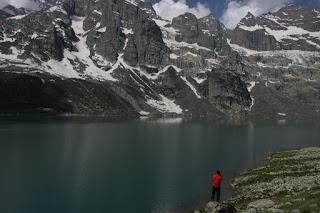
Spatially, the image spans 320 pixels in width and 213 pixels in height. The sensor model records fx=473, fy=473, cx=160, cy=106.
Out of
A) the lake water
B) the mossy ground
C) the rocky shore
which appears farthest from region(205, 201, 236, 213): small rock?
the lake water

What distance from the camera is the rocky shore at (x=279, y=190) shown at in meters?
47.9

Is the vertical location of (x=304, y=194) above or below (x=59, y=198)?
above

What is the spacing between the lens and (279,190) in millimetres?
67062

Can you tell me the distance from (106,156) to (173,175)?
3736 cm

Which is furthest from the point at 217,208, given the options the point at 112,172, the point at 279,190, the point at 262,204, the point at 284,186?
the point at 112,172

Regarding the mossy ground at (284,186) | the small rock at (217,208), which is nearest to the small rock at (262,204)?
the mossy ground at (284,186)

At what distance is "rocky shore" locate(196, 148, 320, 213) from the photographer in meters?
47.9

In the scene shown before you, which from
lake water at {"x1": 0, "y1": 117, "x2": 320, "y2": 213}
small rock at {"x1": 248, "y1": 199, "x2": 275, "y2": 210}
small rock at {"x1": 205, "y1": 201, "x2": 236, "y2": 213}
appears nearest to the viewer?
small rock at {"x1": 205, "y1": 201, "x2": 236, "y2": 213}

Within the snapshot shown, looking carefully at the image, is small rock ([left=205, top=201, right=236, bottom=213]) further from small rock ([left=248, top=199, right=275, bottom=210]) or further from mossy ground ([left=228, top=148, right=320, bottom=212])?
small rock ([left=248, top=199, right=275, bottom=210])

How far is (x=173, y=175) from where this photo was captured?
102 metres

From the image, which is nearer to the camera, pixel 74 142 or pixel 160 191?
pixel 160 191

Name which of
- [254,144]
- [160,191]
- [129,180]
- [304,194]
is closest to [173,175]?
[129,180]

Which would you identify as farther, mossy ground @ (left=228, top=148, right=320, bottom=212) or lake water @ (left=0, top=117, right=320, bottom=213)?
lake water @ (left=0, top=117, right=320, bottom=213)

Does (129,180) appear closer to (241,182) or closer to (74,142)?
(241,182)
